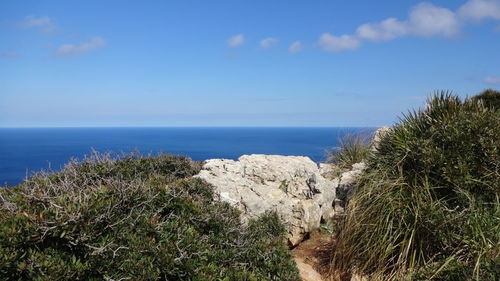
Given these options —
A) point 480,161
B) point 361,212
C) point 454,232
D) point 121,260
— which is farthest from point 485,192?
point 121,260

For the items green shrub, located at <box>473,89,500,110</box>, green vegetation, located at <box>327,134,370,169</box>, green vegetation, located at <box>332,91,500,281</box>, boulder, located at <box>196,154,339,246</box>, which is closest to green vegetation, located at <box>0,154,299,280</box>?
boulder, located at <box>196,154,339,246</box>

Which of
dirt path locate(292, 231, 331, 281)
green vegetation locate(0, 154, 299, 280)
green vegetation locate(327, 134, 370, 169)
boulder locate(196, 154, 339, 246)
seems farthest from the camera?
green vegetation locate(327, 134, 370, 169)

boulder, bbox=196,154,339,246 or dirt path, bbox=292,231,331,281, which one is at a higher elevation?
boulder, bbox=196,154,339,246

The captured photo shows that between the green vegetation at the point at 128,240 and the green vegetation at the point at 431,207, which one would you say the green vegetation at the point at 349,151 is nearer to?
the green vegetation at the point at 431,207

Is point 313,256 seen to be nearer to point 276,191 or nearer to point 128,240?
point 276,191

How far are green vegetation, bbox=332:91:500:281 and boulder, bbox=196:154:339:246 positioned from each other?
930 millimetres

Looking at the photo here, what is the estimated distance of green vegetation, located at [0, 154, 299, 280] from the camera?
2.92 metres

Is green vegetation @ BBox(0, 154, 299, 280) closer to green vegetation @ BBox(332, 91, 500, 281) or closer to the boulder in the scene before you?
the boulder

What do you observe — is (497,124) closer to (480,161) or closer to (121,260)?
(480,161)

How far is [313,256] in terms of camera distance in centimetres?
634

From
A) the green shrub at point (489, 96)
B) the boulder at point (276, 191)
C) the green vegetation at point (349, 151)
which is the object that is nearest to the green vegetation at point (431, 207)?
the boulder at point (276, 191)

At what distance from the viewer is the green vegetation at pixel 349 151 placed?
12.5 m

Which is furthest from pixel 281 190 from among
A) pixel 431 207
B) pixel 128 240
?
pixel 128 240

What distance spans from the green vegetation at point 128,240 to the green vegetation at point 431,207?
1.75 metres
